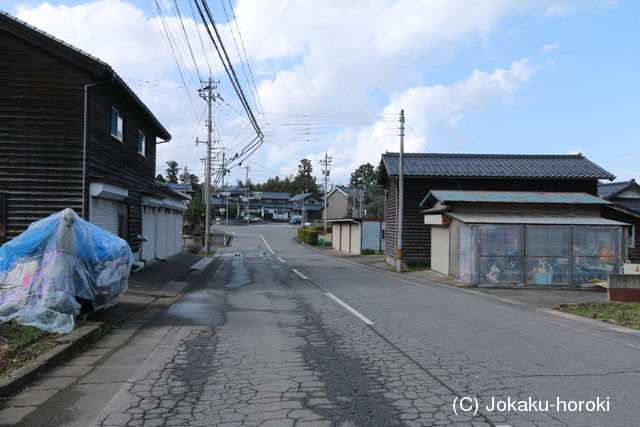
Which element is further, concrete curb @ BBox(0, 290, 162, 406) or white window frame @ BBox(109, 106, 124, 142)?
white window frame @ BBox(109, 106, 124, 142)

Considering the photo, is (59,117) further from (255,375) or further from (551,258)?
(551,258)

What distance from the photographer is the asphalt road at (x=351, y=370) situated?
15.1ft

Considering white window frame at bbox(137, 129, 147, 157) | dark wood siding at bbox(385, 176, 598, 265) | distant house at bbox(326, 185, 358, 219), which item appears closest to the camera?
white window frame at bbox(137, 129, 147, 157)

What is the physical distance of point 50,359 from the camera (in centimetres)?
611

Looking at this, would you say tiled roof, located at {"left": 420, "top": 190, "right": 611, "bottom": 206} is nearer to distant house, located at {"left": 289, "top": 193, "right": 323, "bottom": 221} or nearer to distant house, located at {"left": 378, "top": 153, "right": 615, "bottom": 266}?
distant house, located at {"left": 378, "top": 153, "right": 615, "bottom": 266}

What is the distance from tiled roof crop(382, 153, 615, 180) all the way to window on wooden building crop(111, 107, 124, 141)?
13775mm

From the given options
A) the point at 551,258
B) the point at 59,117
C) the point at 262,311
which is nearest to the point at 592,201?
the point at 551,258

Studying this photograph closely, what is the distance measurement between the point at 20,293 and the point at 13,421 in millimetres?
4019

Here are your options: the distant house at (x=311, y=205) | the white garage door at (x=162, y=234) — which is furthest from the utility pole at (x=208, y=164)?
the distant house at (x=311, y=205)

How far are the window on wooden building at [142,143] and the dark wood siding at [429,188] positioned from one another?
13065 millimetres

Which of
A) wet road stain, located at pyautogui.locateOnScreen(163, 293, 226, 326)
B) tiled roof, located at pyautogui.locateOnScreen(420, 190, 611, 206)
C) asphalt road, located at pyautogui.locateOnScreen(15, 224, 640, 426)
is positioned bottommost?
wet road stain, located at pyautogui.locateOnScreen(163, 293, 226, 326)

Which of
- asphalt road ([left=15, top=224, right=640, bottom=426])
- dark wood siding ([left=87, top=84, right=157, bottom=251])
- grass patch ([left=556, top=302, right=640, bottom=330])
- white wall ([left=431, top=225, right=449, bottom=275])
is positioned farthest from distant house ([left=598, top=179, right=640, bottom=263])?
dark wood siding ([left=87, top=84, right=157, bottom=251])

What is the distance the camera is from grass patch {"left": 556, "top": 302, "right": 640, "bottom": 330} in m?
10.0

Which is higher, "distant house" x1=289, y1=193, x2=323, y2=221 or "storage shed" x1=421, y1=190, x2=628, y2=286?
"distant house" x1=289, y1=193, x2=323, y2=221
